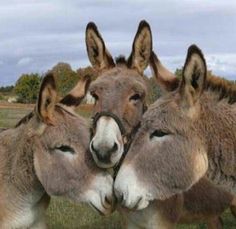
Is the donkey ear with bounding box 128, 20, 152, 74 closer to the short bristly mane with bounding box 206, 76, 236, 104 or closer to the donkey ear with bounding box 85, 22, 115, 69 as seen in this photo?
the donkey ear with bounding box 85, 22, 115, 69

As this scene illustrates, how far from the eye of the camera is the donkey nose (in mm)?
5203

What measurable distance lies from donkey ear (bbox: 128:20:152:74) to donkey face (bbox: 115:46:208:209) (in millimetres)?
1472

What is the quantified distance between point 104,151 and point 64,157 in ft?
1.65

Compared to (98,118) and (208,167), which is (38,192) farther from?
Answer: (208,167)

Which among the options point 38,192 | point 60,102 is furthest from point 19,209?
point 60,102

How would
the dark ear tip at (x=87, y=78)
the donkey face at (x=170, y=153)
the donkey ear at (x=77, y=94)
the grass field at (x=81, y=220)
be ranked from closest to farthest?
the donkey face at (x=170, y=153) → the donkey ear at (x=77, y=94) → the dark ear tip at (x=87, y=78) → the grass field at (x=81, y=220)

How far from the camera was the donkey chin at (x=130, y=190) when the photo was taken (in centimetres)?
498

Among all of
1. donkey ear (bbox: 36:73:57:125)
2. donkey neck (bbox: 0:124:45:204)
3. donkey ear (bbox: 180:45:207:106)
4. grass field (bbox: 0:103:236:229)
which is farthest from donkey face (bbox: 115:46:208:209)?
grass field (bbox: 0:103:236:229)

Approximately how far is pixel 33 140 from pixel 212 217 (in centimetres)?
302

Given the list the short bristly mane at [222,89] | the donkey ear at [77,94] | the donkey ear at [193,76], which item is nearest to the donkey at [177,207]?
the short bristly mane at [222,89]

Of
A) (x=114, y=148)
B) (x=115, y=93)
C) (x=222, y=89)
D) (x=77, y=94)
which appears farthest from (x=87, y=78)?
(x=222, y=89)

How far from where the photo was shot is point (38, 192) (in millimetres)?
5883

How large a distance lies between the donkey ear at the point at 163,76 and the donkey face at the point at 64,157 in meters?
0.94

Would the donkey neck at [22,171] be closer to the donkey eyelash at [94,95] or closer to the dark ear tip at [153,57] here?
the donkey eyelash at [94,95]
